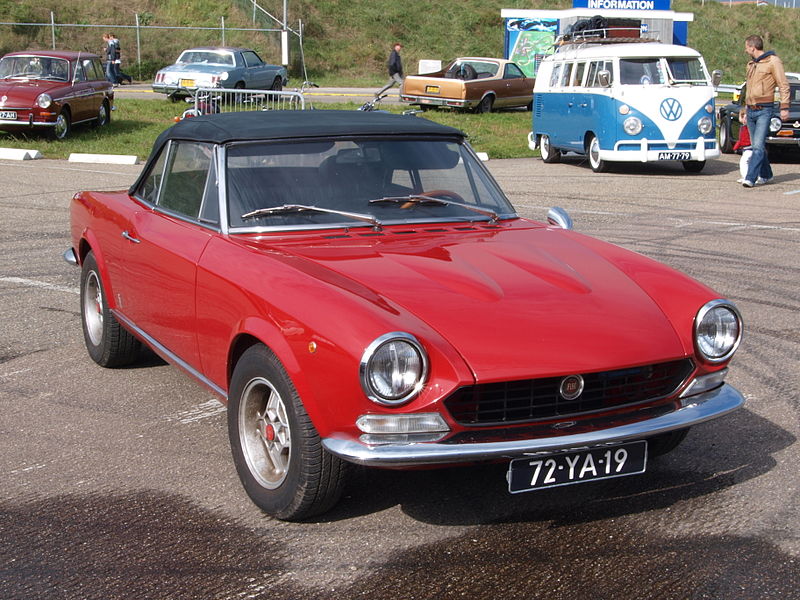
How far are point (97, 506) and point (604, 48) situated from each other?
14.2 meters

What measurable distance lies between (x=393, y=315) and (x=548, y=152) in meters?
15.0

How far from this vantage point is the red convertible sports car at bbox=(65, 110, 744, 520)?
3545mm

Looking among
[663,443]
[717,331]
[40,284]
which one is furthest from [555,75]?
[717,331]

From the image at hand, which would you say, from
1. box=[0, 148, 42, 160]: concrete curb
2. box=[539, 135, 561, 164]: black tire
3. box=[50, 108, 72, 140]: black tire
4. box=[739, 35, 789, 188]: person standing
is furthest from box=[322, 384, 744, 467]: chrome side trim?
box=[50, 108, 72, 140]: black tire

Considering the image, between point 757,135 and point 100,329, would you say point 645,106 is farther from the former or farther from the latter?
point 100,329

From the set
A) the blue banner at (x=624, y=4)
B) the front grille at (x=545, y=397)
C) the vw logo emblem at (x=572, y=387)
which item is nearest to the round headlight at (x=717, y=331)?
the front grille at (x=545, y=397)

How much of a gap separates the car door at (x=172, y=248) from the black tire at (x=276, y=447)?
23.9 inches

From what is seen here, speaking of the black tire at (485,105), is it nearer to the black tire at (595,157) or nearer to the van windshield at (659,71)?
the black tire at (595,157)

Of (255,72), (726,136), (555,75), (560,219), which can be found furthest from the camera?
(255,72)

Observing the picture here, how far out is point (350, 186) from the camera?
16.1ft

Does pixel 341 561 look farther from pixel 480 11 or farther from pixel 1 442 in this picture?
pixel 480 11

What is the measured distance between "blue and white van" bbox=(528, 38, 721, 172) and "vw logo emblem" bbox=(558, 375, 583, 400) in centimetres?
1269

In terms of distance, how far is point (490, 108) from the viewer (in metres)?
26.8

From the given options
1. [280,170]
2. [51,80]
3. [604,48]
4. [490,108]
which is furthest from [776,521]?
[490,108]
